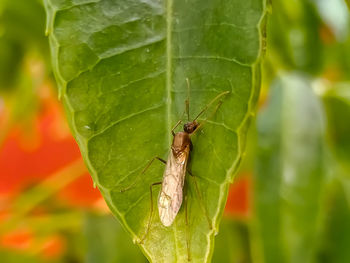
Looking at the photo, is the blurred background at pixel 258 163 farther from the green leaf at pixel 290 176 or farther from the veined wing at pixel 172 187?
the veined wing at pixel 172 187

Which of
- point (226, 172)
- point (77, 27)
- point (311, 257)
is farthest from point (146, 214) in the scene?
point (311, 257)

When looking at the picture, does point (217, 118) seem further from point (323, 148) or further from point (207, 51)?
point (323, 148)

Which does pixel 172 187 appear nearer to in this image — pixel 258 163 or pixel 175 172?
pixel 175 172

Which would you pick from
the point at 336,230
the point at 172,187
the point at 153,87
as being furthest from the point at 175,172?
the point at 336,230

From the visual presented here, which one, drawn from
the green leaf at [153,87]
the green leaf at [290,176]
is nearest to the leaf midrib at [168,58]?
the green leaf at [153,87]

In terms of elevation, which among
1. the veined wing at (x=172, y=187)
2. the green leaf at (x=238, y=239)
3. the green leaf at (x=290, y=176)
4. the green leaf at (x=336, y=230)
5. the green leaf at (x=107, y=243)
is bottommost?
→ the green leaf at (x=238, y=239)

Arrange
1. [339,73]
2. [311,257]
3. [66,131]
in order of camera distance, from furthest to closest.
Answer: [66,131]
[339,73]
[311,257]
